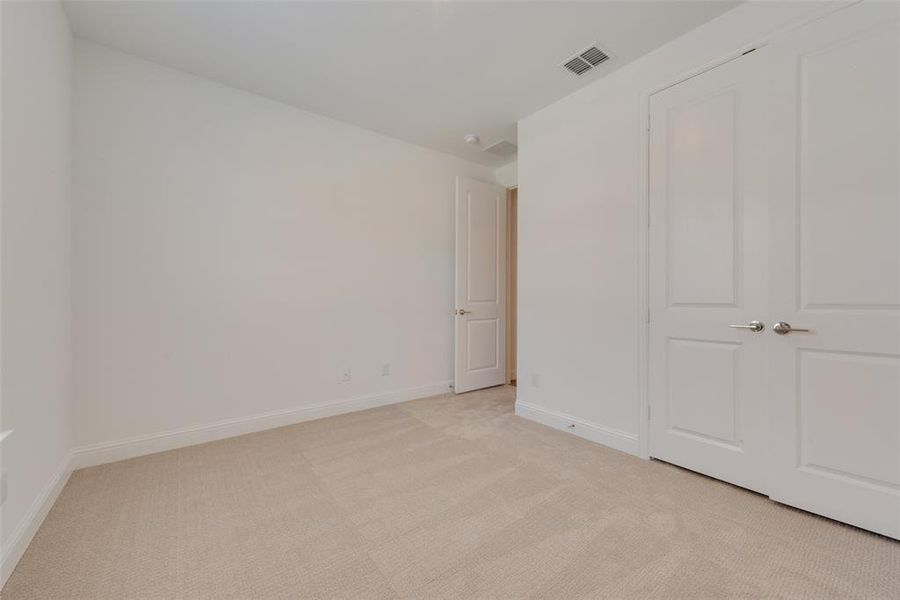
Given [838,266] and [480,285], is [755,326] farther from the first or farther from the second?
[480,285]

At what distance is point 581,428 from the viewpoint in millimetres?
2734

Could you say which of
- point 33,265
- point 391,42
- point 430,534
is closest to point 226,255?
point 33,265

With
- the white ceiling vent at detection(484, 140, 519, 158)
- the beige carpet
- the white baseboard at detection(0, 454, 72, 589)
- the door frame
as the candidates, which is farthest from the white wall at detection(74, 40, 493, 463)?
the door frame

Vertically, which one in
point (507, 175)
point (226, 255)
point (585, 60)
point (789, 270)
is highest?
point (585, 60)

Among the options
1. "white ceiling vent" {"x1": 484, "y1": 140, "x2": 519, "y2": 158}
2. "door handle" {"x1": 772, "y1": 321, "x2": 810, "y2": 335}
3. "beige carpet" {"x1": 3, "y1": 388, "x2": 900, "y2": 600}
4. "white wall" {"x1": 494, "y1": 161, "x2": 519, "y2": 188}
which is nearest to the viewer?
"beige carpet" {"x1": 3, "y1": 388, "x2": 900, "y2": 600}

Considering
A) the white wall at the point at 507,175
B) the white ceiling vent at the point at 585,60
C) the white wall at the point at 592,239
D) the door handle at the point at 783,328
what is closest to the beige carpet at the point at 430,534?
the white wall at the point at 592,239

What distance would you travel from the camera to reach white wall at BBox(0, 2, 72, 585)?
1.41 meters

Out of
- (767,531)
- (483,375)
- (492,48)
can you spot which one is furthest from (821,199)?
(483,375)

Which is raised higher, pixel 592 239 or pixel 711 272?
pixel 592 239

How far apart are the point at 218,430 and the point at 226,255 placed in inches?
51.3

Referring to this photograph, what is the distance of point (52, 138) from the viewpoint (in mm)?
1878

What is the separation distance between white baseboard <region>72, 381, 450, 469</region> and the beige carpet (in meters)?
0.10

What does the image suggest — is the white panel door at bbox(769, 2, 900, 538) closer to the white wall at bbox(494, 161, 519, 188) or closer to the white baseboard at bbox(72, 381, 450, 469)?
the white wall at bbox(494, 161, 519, 188)

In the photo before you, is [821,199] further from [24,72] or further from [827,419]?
[24,72]
